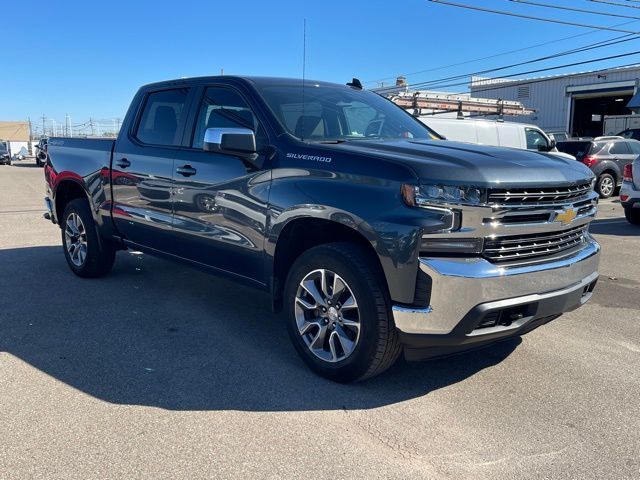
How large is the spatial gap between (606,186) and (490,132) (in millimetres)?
4600

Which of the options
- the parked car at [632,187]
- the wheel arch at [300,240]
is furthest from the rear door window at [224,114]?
the parked car at [632,187]

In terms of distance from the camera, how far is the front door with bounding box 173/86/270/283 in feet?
13.6

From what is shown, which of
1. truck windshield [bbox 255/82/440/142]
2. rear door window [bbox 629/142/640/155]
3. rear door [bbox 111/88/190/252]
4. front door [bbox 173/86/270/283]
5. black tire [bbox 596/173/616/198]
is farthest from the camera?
rear door window [bbox 629/142/640/155]

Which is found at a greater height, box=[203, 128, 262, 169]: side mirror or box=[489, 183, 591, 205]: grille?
box=[203, 128, 262, 169]: side mirror

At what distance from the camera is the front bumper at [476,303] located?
3131mm

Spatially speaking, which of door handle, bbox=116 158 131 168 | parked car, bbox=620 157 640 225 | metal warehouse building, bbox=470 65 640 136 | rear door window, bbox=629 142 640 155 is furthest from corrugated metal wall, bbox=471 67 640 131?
door handle, bbox=116 158 131 168

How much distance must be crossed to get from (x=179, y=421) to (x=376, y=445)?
110cm

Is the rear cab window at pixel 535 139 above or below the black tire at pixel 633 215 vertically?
above

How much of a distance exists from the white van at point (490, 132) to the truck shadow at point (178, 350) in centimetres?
912

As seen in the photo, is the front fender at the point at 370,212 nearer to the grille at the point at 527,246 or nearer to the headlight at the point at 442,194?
the headlight at the point at 442,194

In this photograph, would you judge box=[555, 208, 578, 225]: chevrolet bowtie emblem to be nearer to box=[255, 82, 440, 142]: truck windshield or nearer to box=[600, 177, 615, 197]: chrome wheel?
box=[255, 82, 440, 142]: truck windshield

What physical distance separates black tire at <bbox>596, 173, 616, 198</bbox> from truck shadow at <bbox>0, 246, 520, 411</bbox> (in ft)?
45.8

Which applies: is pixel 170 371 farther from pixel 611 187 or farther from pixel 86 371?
pixel 611 187

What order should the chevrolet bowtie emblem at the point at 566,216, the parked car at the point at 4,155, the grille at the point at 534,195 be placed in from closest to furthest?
the grille at the point at 534,195 → the chevrolet bowtie emblem at the point at 566,216 → the parked car at the point at 4,155
